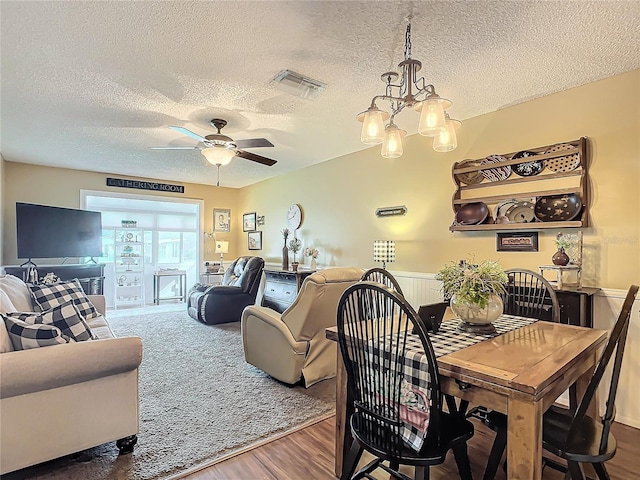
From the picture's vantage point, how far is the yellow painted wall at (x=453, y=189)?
8.61ft

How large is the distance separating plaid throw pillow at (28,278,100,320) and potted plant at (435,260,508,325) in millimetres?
3331

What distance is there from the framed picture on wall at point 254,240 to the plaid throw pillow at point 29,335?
5.22 m

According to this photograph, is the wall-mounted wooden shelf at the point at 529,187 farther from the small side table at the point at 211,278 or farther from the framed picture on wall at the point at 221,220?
the framed picture on wall at the point at 221,220

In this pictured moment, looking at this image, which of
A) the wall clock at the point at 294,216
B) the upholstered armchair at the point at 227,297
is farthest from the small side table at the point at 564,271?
the upholstered armchair at the point at 227,297

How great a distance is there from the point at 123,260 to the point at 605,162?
311 inches

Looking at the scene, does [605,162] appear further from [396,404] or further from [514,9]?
[396,404]

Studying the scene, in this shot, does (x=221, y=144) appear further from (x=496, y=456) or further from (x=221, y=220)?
(x=221, y=220)

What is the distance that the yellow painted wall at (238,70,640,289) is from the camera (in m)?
2.62

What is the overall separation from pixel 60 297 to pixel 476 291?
11.7 feet

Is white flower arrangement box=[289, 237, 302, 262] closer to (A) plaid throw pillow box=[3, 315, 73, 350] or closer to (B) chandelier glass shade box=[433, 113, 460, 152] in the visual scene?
(B) chandelier glass shade box=[433, 113, 460, 152]

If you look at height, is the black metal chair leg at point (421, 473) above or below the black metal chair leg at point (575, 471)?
below

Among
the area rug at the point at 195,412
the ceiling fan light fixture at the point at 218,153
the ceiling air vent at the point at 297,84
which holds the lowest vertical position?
the area rug at the point at 195,412

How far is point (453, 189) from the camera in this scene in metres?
3.70

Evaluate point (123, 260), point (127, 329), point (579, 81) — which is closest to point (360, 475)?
point (579, 81)
